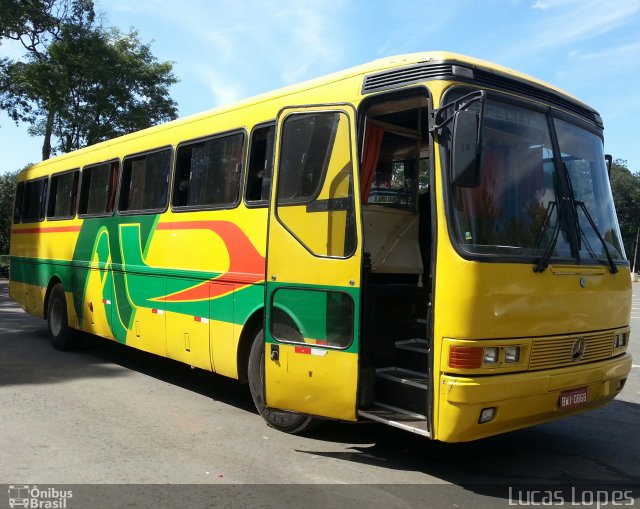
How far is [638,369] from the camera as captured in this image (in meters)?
9.55

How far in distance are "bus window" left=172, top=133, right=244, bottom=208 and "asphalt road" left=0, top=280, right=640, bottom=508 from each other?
93.9 inches

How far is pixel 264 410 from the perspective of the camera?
5.97m

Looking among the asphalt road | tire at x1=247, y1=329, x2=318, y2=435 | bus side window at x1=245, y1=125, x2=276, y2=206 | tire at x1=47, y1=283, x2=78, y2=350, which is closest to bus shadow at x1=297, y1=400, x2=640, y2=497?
the asphalt road

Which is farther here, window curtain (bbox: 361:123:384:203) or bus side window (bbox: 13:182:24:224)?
bus side window (bbox: 13:182:24:224)

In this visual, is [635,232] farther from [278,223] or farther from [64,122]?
[278,223]

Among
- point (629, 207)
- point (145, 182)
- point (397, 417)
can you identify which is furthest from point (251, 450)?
point (629, 207)

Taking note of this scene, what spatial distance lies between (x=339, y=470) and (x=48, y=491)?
2.21 metres

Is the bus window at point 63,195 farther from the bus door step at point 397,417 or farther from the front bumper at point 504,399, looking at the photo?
the front bumper at point 504,399

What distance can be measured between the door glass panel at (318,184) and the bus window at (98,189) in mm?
4361

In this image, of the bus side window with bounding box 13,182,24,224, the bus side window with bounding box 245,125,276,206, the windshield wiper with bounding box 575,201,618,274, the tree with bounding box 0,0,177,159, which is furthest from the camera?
the tree with bounding box 0,0,177,159

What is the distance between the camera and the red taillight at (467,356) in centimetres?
423

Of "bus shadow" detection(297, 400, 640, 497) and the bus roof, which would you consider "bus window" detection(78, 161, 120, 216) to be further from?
"bus shadow" detection(297, 400, 640, 497)

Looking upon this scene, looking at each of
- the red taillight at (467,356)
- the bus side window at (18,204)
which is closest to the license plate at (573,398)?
the red taillight at (467,356)

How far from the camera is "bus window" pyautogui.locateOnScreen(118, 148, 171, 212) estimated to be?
25.6 feet
